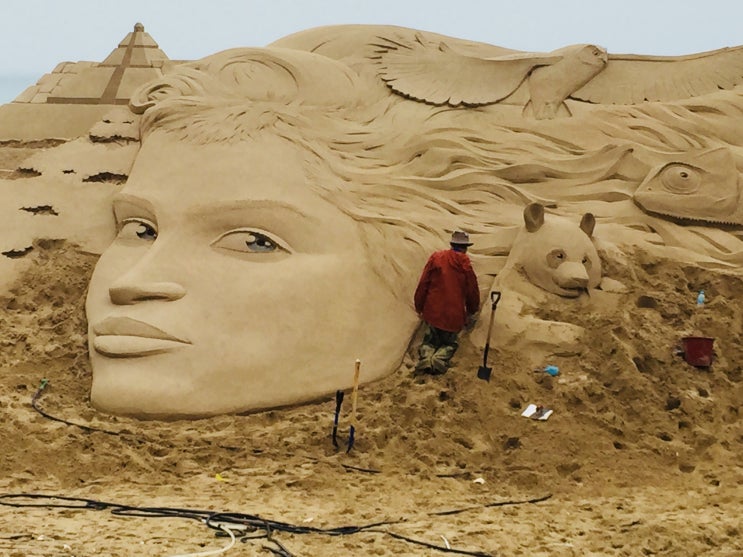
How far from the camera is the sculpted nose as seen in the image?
5141 mm

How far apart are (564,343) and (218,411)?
1815mm

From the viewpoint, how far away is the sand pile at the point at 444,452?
371 centimetres

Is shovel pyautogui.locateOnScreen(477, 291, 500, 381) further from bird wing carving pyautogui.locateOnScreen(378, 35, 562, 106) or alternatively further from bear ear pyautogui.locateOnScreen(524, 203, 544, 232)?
bird wing carving pyautogui.locateOnScreen(378, 35, 562, 106)

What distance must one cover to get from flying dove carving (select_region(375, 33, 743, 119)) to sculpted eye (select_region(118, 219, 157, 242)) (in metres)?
1.82

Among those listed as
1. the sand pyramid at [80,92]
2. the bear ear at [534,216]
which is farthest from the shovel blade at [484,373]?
the sand pyramid at [80,92]

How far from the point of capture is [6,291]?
19.1 feet

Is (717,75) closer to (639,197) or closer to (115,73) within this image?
(639,197)

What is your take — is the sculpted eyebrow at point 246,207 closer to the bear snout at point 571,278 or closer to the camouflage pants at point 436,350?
the camouflage pants at point 436,350

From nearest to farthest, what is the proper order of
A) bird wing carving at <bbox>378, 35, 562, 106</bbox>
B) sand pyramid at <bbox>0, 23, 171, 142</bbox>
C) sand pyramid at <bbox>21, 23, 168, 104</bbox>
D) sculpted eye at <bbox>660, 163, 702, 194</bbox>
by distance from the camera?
sculpted eye at <bbox>660, 163, 702, 194</bbox>, bird wing carving at <bbox>378, 35, 562, 106</bbox>, sand pyramid at <bbox>0, 23, 171, 142</bbox>, sand pyramid at <bbox>21, 23, 168, 104</bbox>

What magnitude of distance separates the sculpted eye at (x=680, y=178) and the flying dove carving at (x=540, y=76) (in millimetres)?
698

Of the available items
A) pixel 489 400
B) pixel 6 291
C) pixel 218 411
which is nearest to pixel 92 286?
pixel 6 291

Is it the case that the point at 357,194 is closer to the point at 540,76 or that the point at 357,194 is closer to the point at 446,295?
the point at 446,295

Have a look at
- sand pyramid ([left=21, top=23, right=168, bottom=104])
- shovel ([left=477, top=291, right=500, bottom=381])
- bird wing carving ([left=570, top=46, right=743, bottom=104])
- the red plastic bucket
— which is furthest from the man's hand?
sand pyramid ([left=21, top=23, right=168, bottom=104])

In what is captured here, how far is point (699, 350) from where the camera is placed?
5125 millimetres
